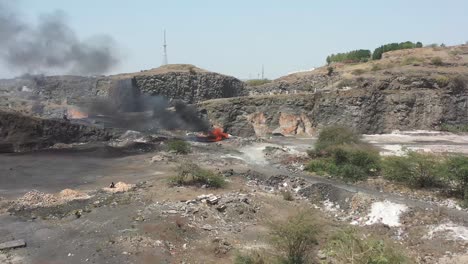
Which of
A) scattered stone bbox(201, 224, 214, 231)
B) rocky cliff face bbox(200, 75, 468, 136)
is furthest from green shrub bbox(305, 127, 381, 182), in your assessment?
rocky cliff face bbox(200, 75, 468, 136)

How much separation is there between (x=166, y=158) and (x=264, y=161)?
7632mm

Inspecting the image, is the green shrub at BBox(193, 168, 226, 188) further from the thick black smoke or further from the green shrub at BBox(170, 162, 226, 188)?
the thick black smoke

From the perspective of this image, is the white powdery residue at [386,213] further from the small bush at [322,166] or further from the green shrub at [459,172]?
the small bush at [322,166]

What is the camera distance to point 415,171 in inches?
968

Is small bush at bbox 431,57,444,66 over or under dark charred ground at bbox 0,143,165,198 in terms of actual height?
over

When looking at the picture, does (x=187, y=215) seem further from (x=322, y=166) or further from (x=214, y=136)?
(x=214, y=136)

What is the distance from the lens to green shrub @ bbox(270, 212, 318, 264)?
13.9 metres

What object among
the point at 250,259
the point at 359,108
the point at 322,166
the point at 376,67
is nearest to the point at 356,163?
the point at 322,166

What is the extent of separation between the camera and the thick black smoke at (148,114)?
51.2 m

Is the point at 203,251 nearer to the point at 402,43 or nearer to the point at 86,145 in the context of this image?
the point at 86,145

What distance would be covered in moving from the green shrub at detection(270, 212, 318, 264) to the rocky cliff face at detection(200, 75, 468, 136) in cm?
3500

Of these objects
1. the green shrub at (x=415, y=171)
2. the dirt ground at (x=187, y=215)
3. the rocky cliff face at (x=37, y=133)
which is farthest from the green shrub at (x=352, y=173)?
the rocky cliff face at (x=37, y=133)

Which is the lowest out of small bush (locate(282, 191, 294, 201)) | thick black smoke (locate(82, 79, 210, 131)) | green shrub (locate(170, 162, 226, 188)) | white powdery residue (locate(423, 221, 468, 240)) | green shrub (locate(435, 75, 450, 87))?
white powdery residue (locate(423, 221, 468, 240))

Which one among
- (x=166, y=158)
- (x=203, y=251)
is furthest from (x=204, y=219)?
(x=166, y=158)
